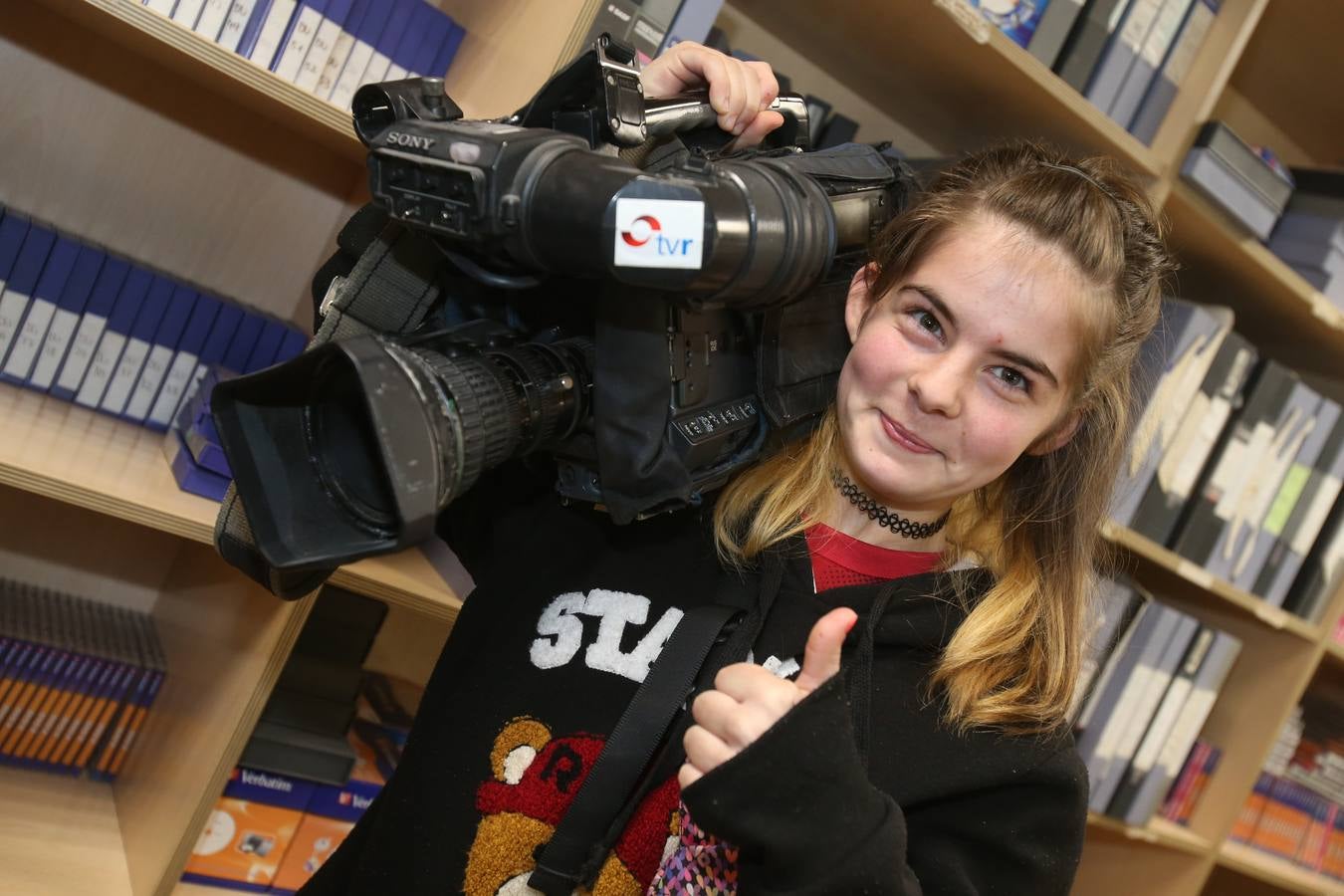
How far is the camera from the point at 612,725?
867 mm

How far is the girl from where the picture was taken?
32.1 inches

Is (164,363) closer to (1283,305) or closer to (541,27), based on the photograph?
(541,27)

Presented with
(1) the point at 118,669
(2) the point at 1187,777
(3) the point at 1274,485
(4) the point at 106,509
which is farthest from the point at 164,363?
(2) the point at 1187,777

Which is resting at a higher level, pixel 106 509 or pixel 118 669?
pixel 106 509

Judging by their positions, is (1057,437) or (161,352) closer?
(1057,437)

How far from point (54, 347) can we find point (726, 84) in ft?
2.87

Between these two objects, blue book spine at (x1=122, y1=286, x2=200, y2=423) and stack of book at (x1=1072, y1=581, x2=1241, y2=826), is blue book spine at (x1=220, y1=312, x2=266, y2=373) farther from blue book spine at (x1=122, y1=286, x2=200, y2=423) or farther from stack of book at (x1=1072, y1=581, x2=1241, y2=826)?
stack of book at (x1=1072, y1=581, x2=1241, y2=826)

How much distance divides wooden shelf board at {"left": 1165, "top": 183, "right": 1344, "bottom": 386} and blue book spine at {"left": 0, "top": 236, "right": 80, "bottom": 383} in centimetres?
144

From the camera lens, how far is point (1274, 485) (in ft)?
5.88

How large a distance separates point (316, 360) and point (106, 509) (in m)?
0.67

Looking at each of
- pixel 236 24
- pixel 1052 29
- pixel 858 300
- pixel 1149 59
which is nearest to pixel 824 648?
pixel 858 300

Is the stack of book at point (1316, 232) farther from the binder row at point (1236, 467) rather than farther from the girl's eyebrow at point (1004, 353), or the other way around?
the girl's eyebrow at point (1004, 353)

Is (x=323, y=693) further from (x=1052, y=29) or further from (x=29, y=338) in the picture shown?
(x=1052, y=29)

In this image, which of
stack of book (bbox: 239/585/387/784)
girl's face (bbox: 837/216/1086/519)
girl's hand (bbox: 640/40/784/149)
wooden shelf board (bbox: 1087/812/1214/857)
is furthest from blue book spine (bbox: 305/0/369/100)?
wooden shelf board (bbox: 1087/812/1214/857)
